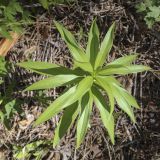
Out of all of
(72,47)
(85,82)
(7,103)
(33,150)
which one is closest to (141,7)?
(72,47)

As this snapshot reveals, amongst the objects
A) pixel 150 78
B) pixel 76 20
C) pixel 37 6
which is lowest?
pixel 150 78

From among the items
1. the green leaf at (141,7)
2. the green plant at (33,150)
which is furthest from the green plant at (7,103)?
the green leaf at (141,7)

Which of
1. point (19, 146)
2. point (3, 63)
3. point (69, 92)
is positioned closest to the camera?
point (69, 92)

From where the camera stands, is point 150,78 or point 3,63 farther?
point 150,78

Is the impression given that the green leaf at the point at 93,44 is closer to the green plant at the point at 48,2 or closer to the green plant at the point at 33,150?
the green plant at the point at 48,2

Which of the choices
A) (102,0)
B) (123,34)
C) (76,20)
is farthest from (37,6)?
(123,34)

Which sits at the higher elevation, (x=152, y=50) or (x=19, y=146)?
(x=152, y=50)

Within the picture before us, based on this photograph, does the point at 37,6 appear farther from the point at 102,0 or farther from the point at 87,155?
the point at 87,155
